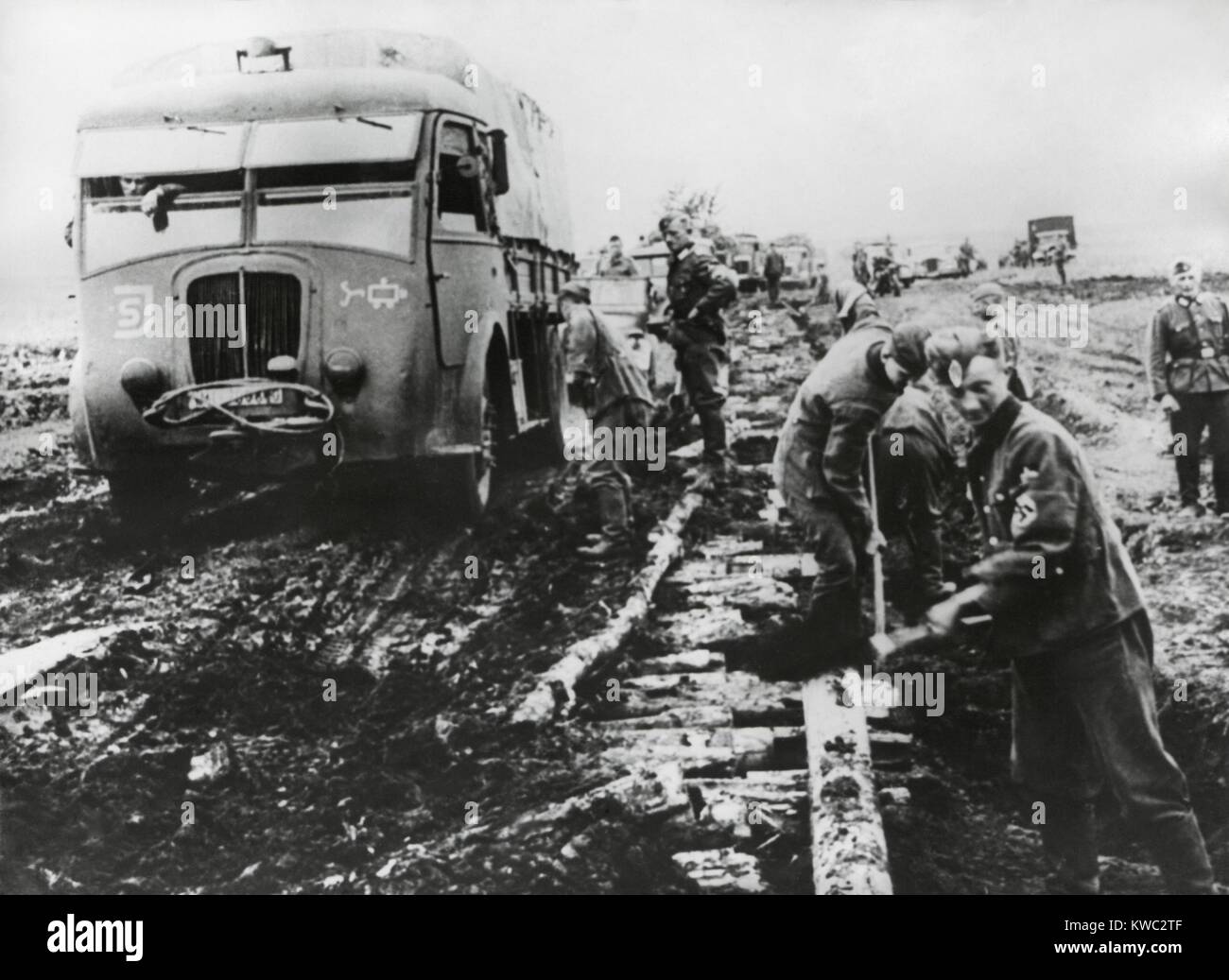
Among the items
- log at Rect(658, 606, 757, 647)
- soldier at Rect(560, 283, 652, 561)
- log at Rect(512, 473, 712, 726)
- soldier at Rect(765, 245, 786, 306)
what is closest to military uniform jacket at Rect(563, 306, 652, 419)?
soldier at Rect(560, 283, 652, 561)

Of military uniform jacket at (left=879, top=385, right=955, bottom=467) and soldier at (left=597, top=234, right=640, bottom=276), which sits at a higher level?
soldier at (left=597, top=234, right=640, bottom=276)

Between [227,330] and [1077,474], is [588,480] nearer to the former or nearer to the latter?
[227,330]

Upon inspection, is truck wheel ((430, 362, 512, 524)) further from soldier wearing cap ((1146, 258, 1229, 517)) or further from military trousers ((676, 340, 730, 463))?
soldier wearing cap ((1146, 258, 1229, 517))

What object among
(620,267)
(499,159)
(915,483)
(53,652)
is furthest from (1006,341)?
(53,652)

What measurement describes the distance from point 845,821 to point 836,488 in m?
1.04

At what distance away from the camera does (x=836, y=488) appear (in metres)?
3.73

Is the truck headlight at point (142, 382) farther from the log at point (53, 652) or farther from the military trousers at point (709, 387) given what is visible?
the military trousers at point (709, 387)

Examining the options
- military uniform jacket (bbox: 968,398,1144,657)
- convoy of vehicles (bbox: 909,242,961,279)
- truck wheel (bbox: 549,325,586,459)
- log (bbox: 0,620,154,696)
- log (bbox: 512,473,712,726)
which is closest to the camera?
military uniform jacket (bbox: 968,398,1144,657)

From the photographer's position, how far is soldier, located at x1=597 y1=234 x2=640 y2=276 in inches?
166

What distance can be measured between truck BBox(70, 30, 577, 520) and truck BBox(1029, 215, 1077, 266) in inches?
75.2

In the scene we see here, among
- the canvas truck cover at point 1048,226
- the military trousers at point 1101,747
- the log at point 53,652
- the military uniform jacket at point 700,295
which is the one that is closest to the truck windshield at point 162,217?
the log at point 53,652

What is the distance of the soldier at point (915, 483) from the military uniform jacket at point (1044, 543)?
29.0 inches

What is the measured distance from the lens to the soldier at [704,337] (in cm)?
413
